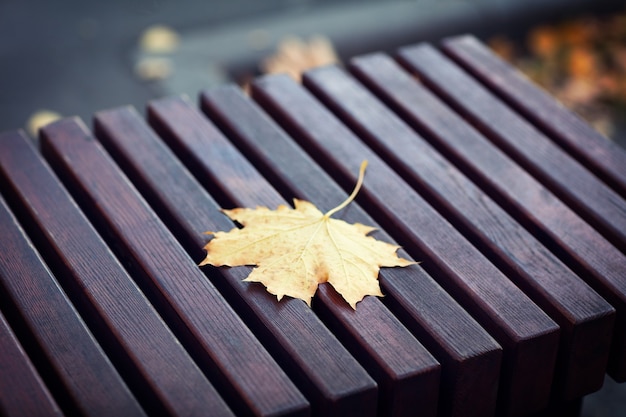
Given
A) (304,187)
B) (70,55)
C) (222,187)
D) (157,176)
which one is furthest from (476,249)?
(70,55)

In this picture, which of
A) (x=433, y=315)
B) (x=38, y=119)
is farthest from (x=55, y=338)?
(x=38, y=119)

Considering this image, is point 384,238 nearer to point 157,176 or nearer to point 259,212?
point 259,212

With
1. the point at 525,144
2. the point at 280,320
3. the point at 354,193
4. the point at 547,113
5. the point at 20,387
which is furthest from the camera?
the point at 547,113

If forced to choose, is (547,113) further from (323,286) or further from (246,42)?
(246,42)

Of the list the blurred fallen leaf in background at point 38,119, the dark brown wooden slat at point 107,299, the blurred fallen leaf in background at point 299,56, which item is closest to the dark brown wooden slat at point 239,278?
the dark brown wooden slat at point 107,299

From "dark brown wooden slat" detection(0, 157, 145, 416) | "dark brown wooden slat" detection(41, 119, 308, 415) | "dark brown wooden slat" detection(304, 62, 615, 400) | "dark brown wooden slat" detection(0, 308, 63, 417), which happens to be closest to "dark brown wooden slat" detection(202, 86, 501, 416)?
"dark brown wooden slat" detection(304, 62, 615, 400)

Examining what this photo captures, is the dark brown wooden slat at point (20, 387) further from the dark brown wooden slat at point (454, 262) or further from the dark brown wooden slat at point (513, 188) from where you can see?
the dark brown wooden slat at point (513, 188)
